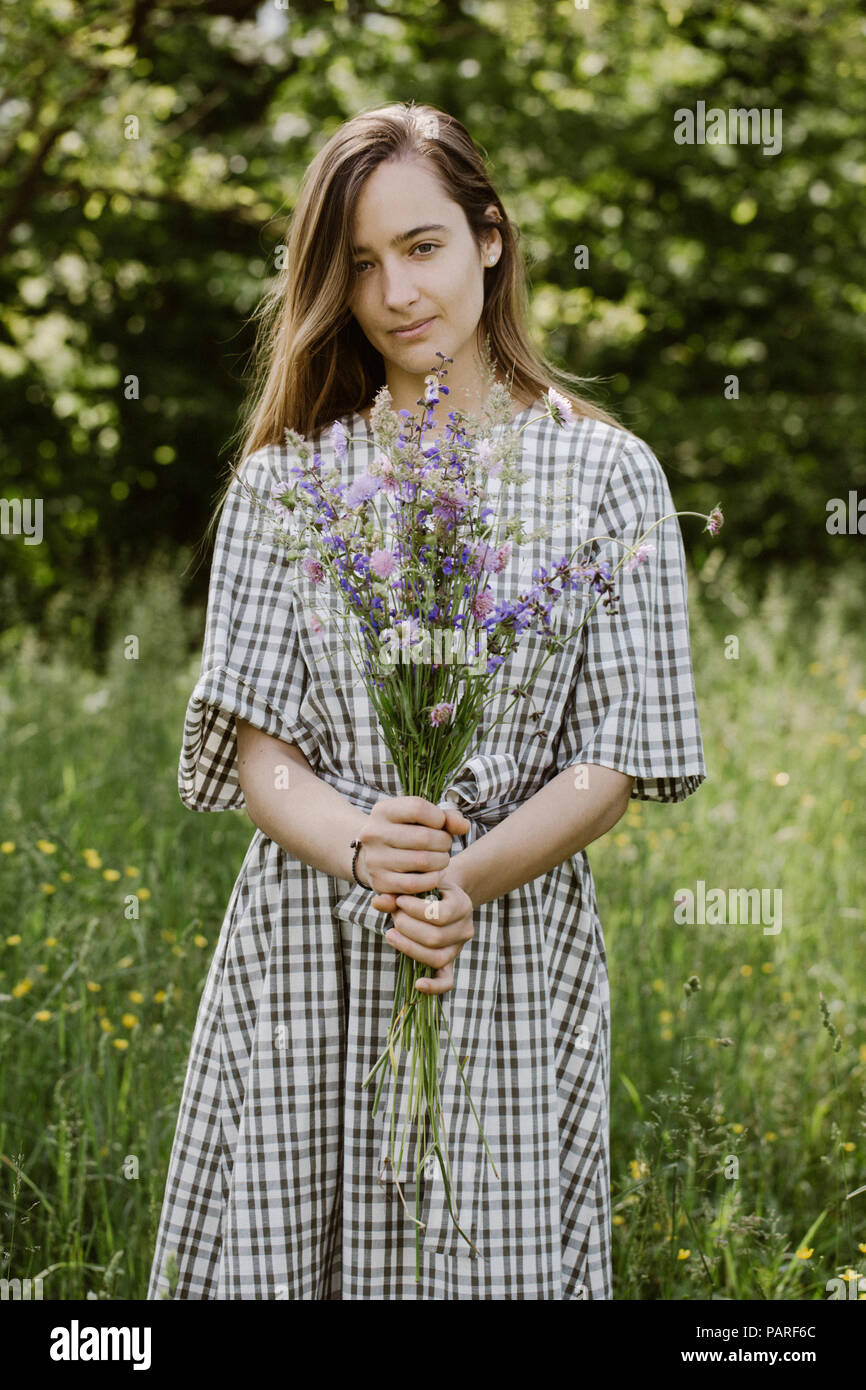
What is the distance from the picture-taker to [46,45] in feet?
19.4

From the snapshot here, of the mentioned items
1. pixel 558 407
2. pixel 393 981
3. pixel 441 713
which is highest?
pixel 558 407

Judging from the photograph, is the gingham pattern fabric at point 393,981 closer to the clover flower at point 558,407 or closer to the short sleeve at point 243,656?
the short sleeve at point 243,656

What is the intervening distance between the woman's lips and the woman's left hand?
0.76 m

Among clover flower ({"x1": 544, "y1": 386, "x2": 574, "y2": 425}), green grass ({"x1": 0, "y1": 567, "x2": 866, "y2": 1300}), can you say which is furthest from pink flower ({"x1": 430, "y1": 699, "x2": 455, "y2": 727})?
green grass ({"x1": 0, "y1": 567, "x2": 866, "y2": 1300})

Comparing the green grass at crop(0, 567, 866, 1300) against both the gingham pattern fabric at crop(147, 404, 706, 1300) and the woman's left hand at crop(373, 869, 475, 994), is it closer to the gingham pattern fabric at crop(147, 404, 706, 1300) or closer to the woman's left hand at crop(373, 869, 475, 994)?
the gingham pattern fabric at crop(147, 404, 706, 1300)

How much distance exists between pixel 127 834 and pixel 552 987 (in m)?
2.11

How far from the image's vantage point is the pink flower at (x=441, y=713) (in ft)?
4.50

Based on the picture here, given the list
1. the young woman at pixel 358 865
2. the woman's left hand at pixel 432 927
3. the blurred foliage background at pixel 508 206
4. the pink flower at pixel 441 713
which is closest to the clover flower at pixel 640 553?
the young woman at pixel 358 865

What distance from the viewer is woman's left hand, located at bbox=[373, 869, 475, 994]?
1454 mm

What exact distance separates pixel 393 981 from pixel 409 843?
30 centimetres

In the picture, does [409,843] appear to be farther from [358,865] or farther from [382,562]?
[382,562]

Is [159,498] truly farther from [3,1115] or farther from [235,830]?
[3,1115]

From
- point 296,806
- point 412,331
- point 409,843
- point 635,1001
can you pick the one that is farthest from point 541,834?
point 635,1001

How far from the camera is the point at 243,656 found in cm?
173
